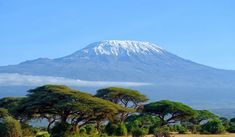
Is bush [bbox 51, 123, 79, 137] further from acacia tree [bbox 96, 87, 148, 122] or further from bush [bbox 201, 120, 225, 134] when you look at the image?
bush [bbox 201, 120, 225, 134]

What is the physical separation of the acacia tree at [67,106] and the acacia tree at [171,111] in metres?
16.7

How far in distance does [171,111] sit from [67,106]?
21.2m

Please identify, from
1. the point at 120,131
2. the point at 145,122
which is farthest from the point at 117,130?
the point at 145,122

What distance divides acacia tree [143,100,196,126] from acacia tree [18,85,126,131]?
16708 millimetres

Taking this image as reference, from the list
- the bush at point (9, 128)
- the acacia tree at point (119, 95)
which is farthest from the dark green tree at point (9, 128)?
the acacia tree at point (119, 95)

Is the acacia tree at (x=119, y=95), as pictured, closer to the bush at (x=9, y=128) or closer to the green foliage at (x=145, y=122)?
the green foliage at (x=145, y=122)

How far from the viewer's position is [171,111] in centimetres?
5553

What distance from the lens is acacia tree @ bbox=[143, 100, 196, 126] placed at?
181 feet

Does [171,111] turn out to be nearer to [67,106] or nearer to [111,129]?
[111,129]

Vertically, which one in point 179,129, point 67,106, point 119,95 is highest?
point 119,95

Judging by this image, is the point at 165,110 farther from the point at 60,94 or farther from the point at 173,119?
the point at 60,94

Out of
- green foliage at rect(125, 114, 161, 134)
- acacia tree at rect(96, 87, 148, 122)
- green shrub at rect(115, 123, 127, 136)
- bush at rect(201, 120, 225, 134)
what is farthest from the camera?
acacia tree at rect(96, 87, 148, 122)

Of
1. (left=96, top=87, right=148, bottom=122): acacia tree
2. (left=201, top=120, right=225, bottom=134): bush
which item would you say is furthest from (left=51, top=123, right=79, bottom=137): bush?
(left=201, top=120, right=225, bottom=134): bush

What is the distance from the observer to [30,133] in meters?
42.1
